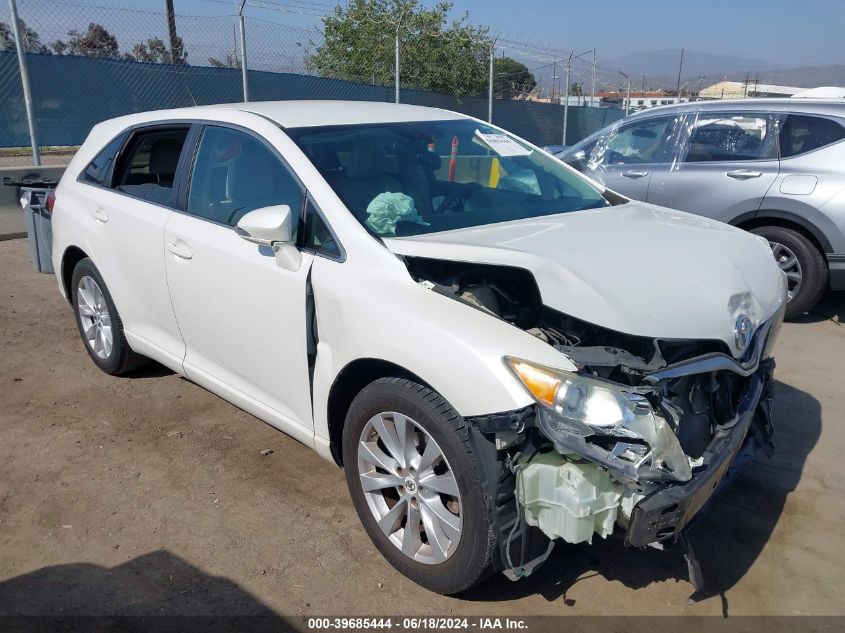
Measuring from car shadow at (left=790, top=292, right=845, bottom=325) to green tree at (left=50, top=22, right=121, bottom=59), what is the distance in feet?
32.1

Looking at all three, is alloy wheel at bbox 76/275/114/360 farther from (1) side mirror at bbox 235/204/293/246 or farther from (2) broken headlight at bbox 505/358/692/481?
(2) broken headlight at bbox 505/358/692/481

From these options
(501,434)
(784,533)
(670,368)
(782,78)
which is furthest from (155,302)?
(782,78)

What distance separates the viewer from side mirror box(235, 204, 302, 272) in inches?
117

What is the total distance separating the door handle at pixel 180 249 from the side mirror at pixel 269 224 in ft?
2.52

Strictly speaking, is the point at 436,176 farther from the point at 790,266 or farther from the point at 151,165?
the point at 790,266

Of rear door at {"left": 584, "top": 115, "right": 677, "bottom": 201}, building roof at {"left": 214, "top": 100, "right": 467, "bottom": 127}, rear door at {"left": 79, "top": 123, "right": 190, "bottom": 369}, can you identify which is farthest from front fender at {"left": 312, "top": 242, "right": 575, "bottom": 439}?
rear door at {"left": 584, "top": 115, "right": 677, "bottom": 201}

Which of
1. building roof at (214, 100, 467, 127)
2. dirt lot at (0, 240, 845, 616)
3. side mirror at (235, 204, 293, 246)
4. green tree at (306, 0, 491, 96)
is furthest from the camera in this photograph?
green tree at (306, 0, 491, 96)

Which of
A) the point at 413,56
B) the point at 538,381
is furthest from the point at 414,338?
the point at 413,56

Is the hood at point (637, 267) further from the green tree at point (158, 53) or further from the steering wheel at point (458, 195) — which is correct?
the green tree at point (158, 53)

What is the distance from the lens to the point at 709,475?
8.30 ft

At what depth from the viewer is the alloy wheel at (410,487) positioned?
2.66m

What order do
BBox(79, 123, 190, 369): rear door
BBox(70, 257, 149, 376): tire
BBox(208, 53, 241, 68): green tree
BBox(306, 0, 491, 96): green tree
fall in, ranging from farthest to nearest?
BBox(306, 0, 491, 96): green tree → BBox(208, 53, 241, 68): green tree → BBox(70, 257, 149, 376): tire → BBox(79, 123, 190, 369): rear door

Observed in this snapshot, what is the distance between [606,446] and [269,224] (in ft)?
5.11

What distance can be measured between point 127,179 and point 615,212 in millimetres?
2901
